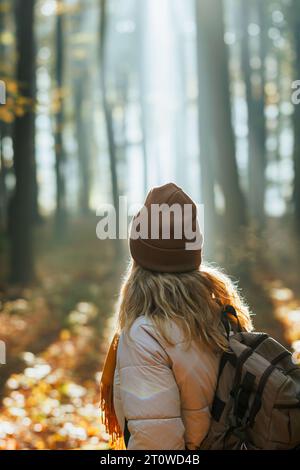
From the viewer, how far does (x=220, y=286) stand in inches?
107

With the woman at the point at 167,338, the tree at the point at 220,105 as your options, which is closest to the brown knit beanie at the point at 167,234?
the woman at the point at 167,338

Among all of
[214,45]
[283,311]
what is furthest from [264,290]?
[214,45]

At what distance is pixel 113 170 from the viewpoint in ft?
65.0

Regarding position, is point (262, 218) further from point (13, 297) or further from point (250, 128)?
point (13, 297)

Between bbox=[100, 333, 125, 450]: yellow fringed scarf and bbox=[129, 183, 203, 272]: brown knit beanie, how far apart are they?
45 centimetres

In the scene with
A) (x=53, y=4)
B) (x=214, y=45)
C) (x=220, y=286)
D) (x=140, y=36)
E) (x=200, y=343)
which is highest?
(x=140, y=36)

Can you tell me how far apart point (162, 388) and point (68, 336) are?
8.28 meters

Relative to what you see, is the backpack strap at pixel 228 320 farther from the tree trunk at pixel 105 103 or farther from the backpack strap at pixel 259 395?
the tree trunk at pixel 105 103

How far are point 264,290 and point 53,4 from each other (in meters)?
9.66

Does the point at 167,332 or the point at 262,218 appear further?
the point at 262,218

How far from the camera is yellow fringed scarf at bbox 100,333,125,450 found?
9.19ft

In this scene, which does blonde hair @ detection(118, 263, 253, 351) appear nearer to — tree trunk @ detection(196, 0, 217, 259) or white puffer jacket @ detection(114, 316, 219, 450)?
white puffer jacket @ detection(114, 316, 219, 450)

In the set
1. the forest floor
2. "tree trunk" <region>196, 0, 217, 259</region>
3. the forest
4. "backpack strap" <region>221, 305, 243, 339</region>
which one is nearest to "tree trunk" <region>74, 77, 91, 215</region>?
the forest
